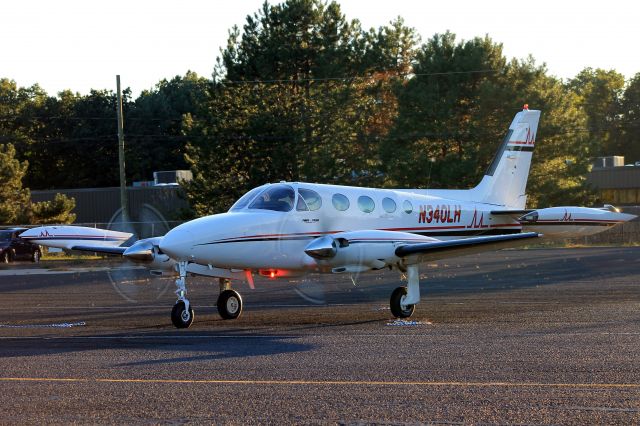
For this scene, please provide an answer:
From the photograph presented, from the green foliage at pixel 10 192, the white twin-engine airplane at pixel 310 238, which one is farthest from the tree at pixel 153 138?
the white twin-engine airplane at pixel 310 238

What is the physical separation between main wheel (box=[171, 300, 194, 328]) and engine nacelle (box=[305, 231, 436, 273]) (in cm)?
272

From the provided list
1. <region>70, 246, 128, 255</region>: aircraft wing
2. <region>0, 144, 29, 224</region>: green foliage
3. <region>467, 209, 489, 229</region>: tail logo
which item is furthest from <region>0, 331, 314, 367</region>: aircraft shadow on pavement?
<region>0, 144, 29, 224</region>: green foliage

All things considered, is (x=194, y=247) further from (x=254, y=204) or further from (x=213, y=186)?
(x=213, y=186)

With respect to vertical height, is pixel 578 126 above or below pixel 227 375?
above

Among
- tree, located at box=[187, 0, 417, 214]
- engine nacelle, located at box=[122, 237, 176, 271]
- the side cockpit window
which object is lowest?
engine nacelle, located at box=[122, 237, 176, 271]

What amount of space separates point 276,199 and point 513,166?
9.71 m

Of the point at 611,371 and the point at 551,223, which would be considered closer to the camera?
the point at 611,371

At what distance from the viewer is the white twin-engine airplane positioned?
19.0m

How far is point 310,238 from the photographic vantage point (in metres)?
20.4

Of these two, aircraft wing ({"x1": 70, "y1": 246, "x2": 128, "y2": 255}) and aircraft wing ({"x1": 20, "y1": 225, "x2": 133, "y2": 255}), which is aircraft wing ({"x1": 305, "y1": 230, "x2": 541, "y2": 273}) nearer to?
aircraft wing ({"x1": 70, "y1": 246, "x2": 128, "y2": 255})

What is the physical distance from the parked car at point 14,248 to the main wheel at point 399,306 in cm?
3289

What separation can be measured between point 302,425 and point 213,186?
54156mm

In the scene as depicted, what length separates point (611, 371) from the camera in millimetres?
12062

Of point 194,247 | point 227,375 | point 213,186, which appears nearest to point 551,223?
point 194,247
